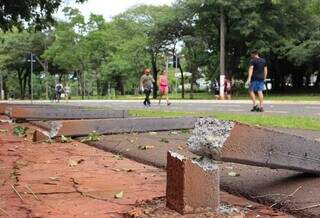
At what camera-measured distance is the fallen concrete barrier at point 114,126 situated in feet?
28.8

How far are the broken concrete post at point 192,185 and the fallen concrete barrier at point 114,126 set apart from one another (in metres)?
5.08

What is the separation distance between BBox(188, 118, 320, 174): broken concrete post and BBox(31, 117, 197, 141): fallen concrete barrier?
4.82 metres

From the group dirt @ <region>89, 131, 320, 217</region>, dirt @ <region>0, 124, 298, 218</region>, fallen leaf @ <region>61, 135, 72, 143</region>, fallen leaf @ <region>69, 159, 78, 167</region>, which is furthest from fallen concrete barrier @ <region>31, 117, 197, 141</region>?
fallen leaf @ <region>69, 159, 78, 167</region>

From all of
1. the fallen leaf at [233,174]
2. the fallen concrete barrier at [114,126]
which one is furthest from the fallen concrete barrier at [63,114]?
the fallen leaf at [233,174]

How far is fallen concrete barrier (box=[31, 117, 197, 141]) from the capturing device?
8.78 meters

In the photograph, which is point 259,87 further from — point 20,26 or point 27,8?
point 20,26

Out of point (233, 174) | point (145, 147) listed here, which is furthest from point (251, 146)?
point (145, 147)

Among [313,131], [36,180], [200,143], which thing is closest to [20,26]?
[313,131]

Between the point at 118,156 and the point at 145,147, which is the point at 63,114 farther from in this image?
the point at 118,156

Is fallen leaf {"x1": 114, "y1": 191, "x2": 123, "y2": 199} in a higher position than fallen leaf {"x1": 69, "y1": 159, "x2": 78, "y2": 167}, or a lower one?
higher

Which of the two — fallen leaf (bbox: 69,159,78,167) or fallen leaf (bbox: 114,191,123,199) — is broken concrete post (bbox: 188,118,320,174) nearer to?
fallen leaf (bbox: 114,191,123,199)

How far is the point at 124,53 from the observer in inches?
2549

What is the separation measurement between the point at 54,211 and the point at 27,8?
772 inches

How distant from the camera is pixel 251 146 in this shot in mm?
3904
